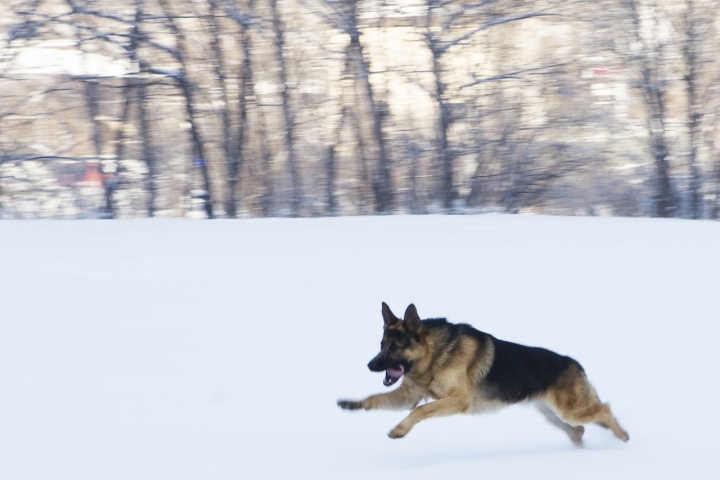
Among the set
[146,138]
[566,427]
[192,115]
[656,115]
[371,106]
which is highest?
[192,115]

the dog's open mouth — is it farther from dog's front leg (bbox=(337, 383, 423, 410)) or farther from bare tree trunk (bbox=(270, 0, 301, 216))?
bare tree trunk (bbox=(270, 0, 301, 216))

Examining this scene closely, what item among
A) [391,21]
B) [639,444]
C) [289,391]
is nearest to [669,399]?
[639,444]

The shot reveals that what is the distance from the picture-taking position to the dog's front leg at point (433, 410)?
4688 mm

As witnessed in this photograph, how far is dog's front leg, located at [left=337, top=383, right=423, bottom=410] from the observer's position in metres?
4.99

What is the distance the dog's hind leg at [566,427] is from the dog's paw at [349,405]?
1.12m

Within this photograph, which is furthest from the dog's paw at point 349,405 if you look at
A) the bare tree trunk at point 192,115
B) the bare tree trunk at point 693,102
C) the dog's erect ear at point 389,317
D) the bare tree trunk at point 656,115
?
the bare tree trunk at point 693,102

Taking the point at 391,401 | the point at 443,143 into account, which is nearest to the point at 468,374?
the point at 391,401

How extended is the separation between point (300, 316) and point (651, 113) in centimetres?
990

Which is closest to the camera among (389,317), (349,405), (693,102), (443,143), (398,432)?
(398,432)

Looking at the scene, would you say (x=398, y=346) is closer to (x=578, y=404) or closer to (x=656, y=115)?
(x=578, y=404)

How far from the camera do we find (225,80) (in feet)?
50.2

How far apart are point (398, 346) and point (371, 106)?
10420 mm

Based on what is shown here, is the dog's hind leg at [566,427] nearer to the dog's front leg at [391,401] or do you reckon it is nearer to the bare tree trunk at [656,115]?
the dog's front leg at [391,401]

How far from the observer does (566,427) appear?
17.5 feet
